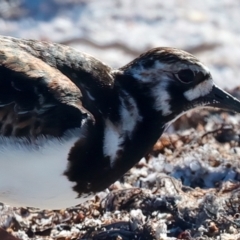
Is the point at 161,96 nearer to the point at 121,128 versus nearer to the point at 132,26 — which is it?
the point at 121,128

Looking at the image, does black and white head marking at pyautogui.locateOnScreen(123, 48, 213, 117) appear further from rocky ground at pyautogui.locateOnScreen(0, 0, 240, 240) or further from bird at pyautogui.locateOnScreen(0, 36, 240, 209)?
rocky ground at pyautogui.locateOnScreen(0, 0, 240, 240)

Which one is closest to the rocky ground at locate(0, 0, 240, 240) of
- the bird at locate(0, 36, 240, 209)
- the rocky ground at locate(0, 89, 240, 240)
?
the rocky ground at locate(0, 89, 240, 240)

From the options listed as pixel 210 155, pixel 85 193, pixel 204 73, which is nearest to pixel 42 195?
pixel 85 193

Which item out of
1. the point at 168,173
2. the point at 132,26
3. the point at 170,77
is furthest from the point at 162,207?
the point at 132,26

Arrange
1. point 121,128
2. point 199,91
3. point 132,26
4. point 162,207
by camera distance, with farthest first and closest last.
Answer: point 132,26
point 162,207
point 199,91
point 121,128

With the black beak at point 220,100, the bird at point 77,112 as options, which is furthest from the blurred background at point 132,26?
the bird at point 77,112

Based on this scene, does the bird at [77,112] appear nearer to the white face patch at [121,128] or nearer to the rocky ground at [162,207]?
the white face patch at [121,128]
